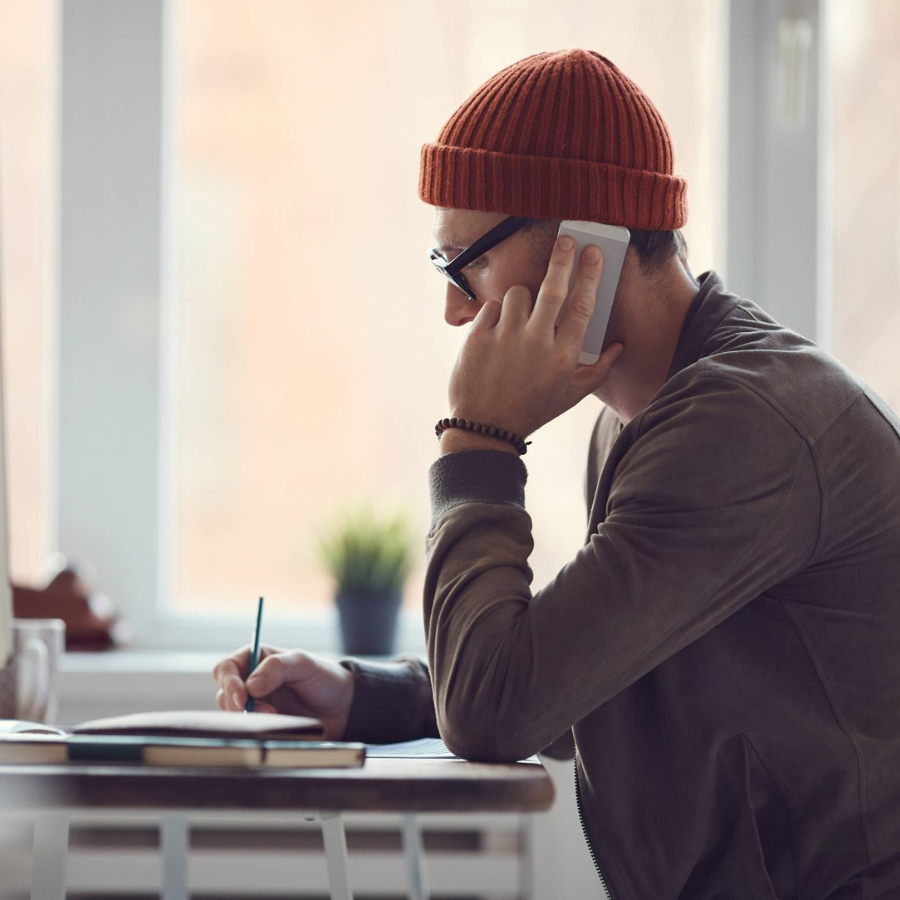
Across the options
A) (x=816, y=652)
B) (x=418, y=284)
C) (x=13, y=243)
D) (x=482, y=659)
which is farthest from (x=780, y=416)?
(x=13, y=243)

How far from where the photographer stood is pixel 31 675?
1.29 metres

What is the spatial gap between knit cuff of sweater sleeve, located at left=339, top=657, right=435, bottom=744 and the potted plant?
85 cm

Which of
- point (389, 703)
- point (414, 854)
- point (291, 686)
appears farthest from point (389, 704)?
point (414, 854)

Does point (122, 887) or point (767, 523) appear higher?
point (767, 523)

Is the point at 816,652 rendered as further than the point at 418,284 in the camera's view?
No

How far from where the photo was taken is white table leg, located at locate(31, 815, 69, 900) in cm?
82

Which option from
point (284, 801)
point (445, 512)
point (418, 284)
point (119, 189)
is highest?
point (119, 189)

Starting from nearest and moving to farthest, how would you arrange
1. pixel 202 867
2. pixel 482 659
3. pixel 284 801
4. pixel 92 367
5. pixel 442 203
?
pixel 284 801 → pixel 482 659 → pixel 442 203 → pixel 202 867 → pixel 92 367

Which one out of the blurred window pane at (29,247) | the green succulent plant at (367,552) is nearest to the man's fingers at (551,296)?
the green succulent plant at (367,552)

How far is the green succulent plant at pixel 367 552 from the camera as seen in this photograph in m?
2.03

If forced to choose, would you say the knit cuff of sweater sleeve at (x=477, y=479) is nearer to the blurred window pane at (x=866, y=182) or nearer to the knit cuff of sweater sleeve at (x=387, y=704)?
the knit cuff of sweater sleeve at (x=387, y=704)

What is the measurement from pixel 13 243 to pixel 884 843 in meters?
1.95

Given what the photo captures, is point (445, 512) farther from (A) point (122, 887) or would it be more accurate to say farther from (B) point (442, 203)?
(A) point (122, 887)

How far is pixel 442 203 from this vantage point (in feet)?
3.69
